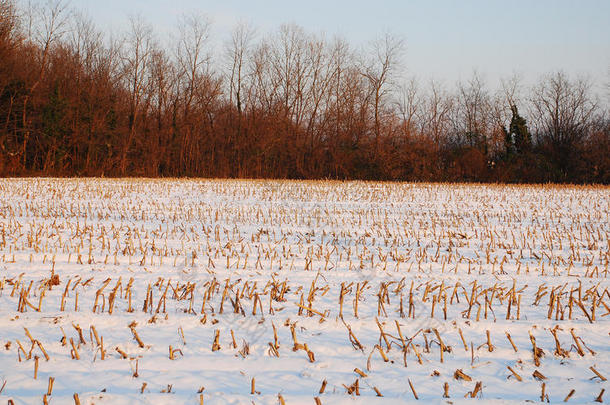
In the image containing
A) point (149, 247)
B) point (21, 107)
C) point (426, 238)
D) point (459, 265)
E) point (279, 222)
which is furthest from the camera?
point (21, 107)

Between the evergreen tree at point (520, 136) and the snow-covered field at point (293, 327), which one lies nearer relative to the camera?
the snow-covered field at point (293, 327)

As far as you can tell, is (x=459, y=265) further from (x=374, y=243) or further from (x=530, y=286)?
(x=374, y=243)

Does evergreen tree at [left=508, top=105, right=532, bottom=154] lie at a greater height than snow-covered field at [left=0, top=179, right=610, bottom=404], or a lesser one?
greater

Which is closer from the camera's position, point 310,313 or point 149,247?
point 310,313

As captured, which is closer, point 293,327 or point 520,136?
point 293,327

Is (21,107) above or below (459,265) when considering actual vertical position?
above

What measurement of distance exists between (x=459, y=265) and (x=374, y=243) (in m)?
2.03

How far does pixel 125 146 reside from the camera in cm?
3612

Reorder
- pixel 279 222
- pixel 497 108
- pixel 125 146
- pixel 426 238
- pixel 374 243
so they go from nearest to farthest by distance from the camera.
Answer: pixel 374 243 → pixel 426 238 → pixel 279 222 → pixel 125 146 → pixel 497 108

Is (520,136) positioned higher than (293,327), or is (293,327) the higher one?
(520,136)

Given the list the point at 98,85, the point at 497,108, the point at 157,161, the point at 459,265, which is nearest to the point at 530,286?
the point at 459,265

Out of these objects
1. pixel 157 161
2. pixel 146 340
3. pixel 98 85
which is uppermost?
pixel 98 85

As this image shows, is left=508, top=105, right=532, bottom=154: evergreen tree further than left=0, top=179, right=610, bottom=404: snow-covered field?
Yes

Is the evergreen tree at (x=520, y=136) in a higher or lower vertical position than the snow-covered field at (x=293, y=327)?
higher
